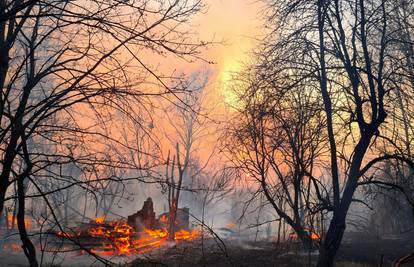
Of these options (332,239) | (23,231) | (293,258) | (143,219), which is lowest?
(293,258)

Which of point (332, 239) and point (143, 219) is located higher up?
point (143, 219)

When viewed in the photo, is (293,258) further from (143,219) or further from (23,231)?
(143,219)

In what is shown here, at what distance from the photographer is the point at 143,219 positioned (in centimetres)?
1850

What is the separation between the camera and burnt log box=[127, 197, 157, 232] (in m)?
17.6

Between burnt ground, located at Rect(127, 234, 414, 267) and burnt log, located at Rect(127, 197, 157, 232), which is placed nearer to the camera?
burnt ground, located at Rect(127, 234, 414, 267)

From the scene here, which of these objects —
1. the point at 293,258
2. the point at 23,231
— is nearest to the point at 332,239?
the point at 293,258

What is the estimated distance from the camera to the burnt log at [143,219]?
57.8 feet

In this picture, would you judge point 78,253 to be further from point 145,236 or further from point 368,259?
point 368,259

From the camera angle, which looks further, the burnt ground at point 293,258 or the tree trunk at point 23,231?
the burnt ground at point 293,258

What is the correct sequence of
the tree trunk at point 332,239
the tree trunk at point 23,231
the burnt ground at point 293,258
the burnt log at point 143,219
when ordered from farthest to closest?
1. the burnt log at point 143,219
2. the burnt ground at point 293,258
3. the tree trunk at point 332,239
4. the tree trunk at point 23,231

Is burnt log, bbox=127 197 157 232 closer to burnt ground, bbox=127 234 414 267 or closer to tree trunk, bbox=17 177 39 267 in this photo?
burnt ground, bbox=127 234 414 267

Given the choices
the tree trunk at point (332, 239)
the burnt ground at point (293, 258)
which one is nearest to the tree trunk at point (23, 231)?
the burnt ground at point (293, 258)

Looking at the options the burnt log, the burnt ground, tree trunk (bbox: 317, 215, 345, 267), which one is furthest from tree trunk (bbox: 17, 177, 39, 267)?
the burnt log

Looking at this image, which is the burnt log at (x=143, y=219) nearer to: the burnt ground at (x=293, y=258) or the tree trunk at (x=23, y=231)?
the burnt ground at (x=293, y=258)
